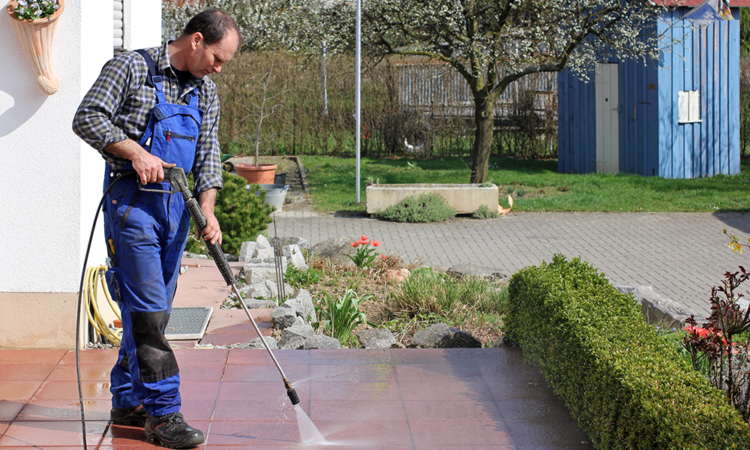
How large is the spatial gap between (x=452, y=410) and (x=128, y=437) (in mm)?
1667

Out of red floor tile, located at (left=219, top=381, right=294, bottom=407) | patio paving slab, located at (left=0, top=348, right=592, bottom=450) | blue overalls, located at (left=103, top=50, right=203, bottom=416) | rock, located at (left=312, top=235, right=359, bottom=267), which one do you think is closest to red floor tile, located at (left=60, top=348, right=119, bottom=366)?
patio paving slab, located at (left=0, top=348, right=592, bottom=450)

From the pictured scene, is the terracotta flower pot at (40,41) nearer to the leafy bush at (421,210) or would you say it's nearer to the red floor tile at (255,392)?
the red floor tile at (255,392)

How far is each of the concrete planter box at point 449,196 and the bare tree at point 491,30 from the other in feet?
7.28

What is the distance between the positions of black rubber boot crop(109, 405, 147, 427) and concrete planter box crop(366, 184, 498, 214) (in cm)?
877

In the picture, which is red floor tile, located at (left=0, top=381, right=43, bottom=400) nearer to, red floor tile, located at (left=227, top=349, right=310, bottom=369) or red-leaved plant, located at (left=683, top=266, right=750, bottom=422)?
red floor tile, located at (left=227, top=349, right=310, bottom=369)

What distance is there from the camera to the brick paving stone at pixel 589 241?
8703mm

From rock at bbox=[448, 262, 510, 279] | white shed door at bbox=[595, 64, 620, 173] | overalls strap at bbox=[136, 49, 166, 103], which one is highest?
white shed door at bbox=[595, 64, 620, 173]

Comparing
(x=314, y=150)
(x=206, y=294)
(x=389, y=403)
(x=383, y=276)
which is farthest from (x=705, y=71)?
(x=389, y=403)

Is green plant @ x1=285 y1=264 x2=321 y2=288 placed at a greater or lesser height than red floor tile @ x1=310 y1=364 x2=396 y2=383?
greater

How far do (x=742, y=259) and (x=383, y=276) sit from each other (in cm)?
481

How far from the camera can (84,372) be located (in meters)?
4.52

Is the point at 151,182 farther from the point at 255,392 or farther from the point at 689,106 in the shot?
the point at 689,106

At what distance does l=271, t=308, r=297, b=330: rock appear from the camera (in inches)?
228

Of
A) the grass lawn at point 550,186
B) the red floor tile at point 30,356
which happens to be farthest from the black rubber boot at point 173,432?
the grass lawn at point 550,186
